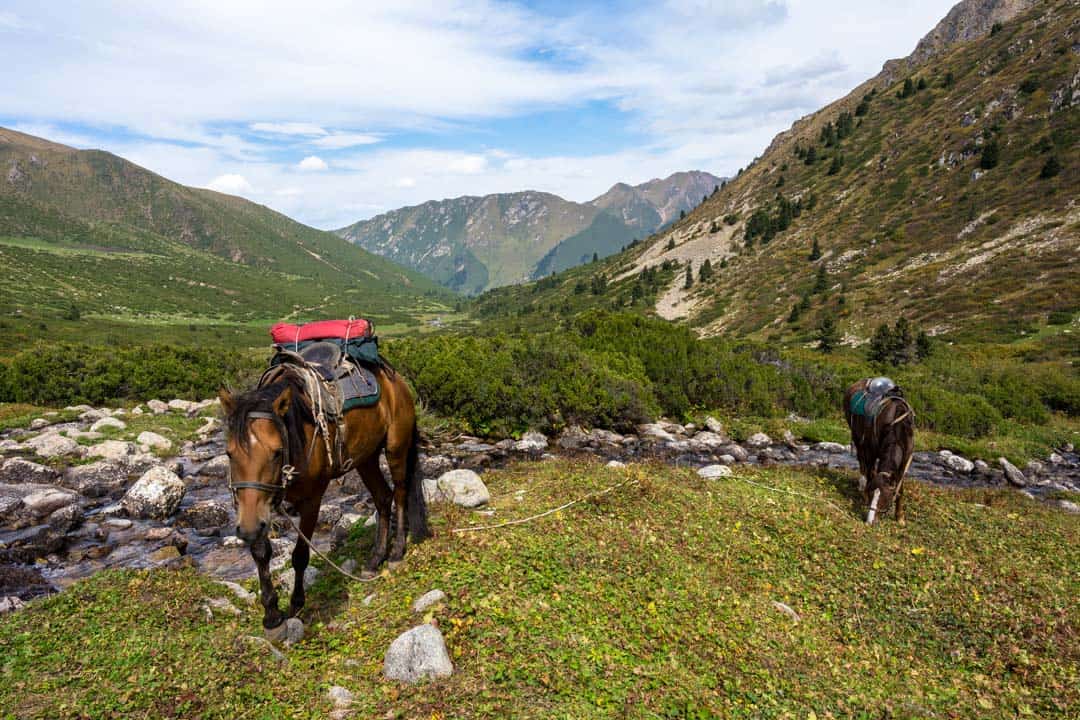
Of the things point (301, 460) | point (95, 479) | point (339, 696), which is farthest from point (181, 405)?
point (339, 696)

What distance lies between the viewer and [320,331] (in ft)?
24.8

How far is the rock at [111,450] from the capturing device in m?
16.7

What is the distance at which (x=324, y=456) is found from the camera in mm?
6375

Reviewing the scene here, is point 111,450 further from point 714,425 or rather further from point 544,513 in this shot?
point 714,425

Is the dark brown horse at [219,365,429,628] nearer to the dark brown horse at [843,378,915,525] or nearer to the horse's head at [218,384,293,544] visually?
the horse's head at [218,384,293,544]

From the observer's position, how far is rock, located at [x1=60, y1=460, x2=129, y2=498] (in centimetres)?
1453

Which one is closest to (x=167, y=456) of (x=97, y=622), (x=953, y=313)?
(x=97, y=622)

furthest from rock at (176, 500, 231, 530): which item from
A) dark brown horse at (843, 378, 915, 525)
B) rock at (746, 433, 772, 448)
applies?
rock at (746, 433, 772, 448)

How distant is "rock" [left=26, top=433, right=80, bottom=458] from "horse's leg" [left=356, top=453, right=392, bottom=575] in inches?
607

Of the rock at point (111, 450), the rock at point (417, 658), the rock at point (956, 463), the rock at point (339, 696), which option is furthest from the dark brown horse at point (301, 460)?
the rock at point (956, 463)

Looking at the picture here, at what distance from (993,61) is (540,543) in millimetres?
137609

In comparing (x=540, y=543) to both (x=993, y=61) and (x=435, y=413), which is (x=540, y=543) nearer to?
(x=435, y=413)

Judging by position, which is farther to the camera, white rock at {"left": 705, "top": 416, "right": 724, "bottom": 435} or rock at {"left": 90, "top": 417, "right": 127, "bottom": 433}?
white rock at {"left": 705, "top": 416, "right": 724, "bottom": 435}

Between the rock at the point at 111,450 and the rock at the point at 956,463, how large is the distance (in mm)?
29034
